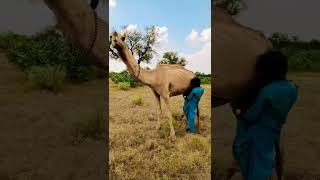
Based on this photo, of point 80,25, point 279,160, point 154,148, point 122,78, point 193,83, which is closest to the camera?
point 80,25

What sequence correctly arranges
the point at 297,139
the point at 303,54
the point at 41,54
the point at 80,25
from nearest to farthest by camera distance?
the point at 80,25 → the point at 297,139 → the point at 41,54 → the point at 303,54

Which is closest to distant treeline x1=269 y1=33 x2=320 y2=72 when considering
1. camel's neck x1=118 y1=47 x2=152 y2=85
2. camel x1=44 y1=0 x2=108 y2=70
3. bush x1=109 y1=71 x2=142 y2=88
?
bush x1=109 y1=71 x2=142 y2=88

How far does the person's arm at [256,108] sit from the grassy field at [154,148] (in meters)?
2.17

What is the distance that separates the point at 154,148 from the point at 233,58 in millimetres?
2984

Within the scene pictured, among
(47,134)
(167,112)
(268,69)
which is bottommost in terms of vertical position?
(47,134)

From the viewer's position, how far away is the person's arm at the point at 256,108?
244 cm

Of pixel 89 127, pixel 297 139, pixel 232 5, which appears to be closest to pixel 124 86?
pixel 89 127

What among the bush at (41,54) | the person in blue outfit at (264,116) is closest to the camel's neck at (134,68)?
the person in blue outfit at (264,116)

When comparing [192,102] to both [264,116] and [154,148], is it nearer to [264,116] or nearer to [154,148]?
[154,148]

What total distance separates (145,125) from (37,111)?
6.68ft

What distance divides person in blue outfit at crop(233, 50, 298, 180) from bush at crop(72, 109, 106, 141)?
3.36 m

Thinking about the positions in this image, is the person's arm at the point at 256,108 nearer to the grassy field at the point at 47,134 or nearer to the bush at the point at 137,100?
the grassy field at the point at 47,134

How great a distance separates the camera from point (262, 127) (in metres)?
2.54

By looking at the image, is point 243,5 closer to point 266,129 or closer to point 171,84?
point 266,129
